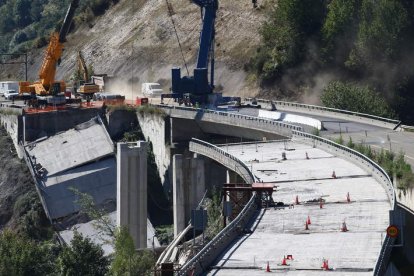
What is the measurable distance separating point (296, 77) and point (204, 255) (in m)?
82.5

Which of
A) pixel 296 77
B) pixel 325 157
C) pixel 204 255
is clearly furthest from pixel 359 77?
pixel 204 255

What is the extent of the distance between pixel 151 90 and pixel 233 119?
32602 millimetres

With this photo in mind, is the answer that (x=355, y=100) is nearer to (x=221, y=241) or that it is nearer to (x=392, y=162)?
(x=392, y=162)

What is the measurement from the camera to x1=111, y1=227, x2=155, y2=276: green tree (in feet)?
206

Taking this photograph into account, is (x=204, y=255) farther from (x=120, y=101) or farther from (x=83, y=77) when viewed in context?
(x=83, y=77)

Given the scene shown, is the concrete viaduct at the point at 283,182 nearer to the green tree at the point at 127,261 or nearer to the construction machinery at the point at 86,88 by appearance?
the green tree at the point at 127,261

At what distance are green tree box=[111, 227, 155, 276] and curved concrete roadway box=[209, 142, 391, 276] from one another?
6.44 metres

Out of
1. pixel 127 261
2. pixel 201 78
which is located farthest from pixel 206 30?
pixel 127 261

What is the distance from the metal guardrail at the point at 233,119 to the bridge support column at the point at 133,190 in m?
8.62

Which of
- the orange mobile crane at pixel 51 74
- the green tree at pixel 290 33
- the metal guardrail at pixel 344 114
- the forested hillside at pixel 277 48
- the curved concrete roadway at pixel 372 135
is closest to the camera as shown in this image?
the curved concrete roadway at pixel 372 135

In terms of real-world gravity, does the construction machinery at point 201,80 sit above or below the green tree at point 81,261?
above

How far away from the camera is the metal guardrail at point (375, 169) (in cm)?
4962

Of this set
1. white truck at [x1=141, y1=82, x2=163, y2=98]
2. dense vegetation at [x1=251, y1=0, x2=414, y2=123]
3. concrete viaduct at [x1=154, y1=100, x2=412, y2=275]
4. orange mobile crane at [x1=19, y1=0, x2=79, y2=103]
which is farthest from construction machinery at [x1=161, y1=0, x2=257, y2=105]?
concrete viaduct at [x1=154, y1=100, x2=412, y2=275]

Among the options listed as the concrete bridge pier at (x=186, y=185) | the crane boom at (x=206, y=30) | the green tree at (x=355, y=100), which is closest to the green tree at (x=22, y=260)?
the concrete bridge pier at (x=186, y=185)
